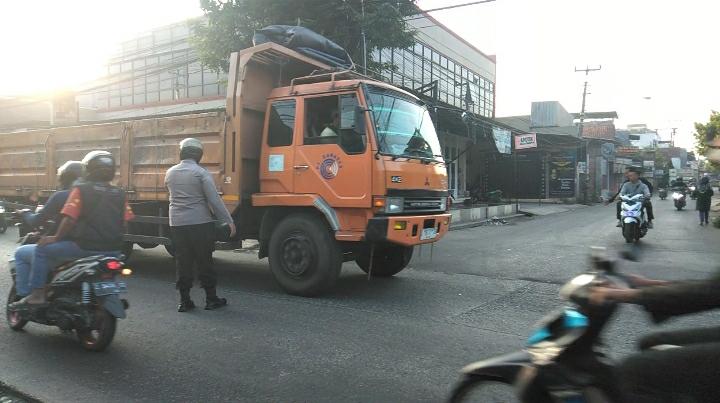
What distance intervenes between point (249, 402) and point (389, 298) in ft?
10.5

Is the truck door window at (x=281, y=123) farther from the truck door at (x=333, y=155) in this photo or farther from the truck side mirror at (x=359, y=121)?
the truck side mirror at (x=359, y=121)

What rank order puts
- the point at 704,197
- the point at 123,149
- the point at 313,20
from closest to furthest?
the point at 123,149
the point at 313,20
the point at 704,197

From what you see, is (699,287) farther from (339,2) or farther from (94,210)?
(339,2)

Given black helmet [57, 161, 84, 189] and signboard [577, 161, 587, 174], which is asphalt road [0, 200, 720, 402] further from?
signboard [577, 161, 587, 174]

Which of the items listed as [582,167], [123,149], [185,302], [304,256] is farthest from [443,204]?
[582,167]

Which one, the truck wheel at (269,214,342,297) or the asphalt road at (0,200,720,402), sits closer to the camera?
the asphalt road at (0,200,720,402)

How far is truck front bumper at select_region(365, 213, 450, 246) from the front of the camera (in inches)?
235

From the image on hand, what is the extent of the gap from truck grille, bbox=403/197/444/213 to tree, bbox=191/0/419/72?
711 centimetres

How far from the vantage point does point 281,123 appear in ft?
22.5

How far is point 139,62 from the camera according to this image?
2662 centimetres

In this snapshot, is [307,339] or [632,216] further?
[632,216]

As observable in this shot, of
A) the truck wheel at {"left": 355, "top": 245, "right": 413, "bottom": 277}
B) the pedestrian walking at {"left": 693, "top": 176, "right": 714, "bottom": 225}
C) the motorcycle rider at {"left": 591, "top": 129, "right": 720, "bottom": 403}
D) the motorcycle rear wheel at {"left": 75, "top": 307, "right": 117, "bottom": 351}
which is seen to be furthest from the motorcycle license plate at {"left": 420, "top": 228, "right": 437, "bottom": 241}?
the pedestrian walking at {"left": 693, "top": 176, "right": 714, "bottom": 225}

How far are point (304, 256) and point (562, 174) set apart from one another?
1126 inches

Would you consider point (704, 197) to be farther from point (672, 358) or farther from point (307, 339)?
point (672, 358)
